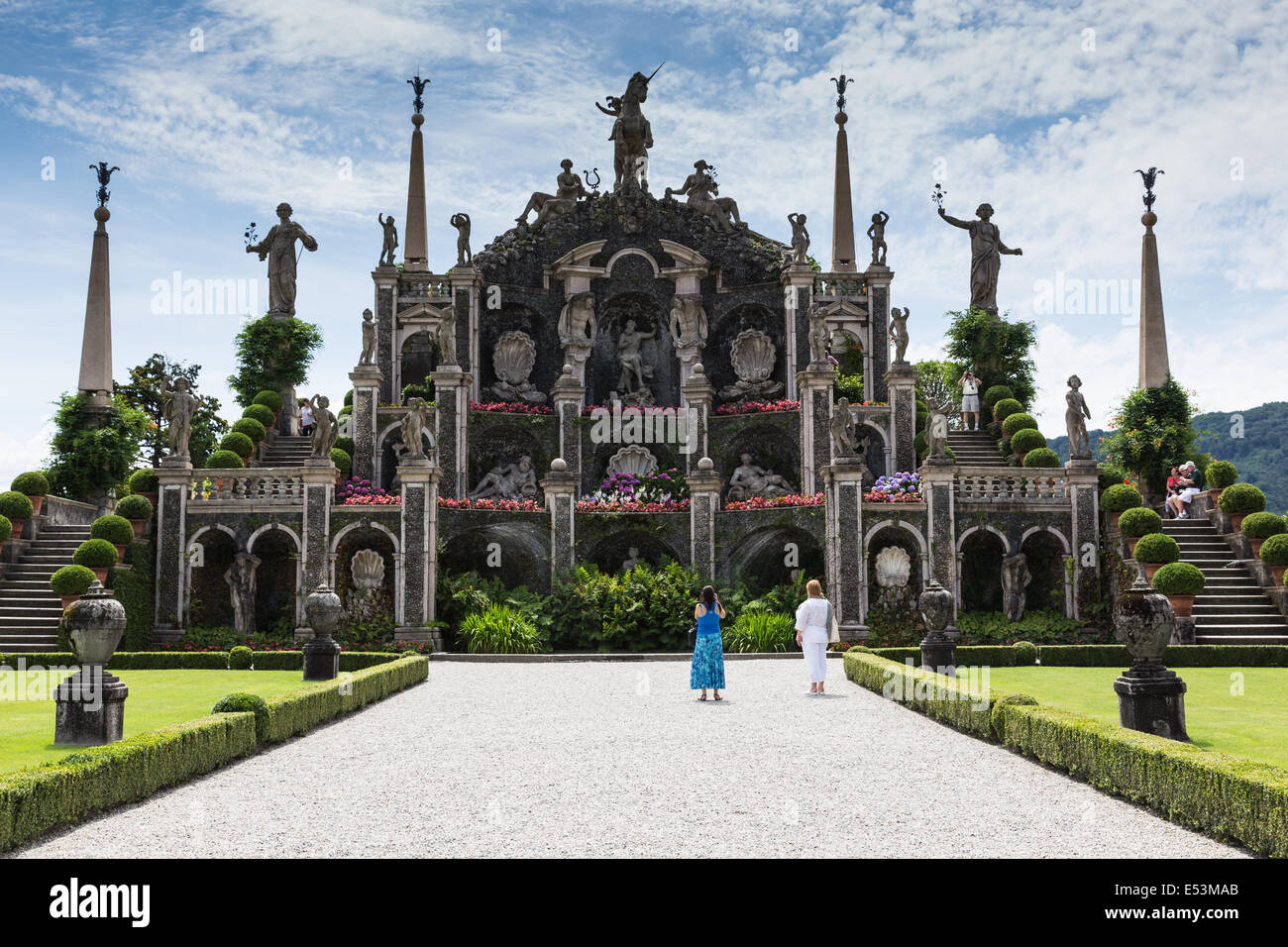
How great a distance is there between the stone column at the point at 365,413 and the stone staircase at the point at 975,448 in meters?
19.9

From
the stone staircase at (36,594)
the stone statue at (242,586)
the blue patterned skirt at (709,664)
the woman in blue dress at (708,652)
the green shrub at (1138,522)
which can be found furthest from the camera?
the stone statue at (242,586)

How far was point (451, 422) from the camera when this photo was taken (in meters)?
39.2

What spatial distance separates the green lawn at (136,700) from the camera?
12359mm

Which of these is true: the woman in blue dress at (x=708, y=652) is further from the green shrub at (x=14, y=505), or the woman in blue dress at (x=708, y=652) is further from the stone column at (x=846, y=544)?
the green shrub at (x=14, y=505)

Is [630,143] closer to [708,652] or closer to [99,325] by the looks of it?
[99,325]

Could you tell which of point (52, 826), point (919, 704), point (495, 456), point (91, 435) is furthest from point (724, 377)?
point (52, 826)

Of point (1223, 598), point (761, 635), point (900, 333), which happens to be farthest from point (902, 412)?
point (761, 635)

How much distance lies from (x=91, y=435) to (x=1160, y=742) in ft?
115

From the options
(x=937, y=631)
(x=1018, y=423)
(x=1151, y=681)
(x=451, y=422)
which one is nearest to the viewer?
(x=1151, y=681)

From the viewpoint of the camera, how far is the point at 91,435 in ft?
123

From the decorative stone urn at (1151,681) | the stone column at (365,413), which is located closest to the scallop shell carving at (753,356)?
the stone column at (365,413)

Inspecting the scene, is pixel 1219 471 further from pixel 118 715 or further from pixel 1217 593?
pixel 118 715

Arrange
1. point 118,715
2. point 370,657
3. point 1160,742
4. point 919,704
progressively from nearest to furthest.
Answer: point 1160,742
point 118,715
point 919,704
point 370,657

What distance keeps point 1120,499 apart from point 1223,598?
12.3ft
